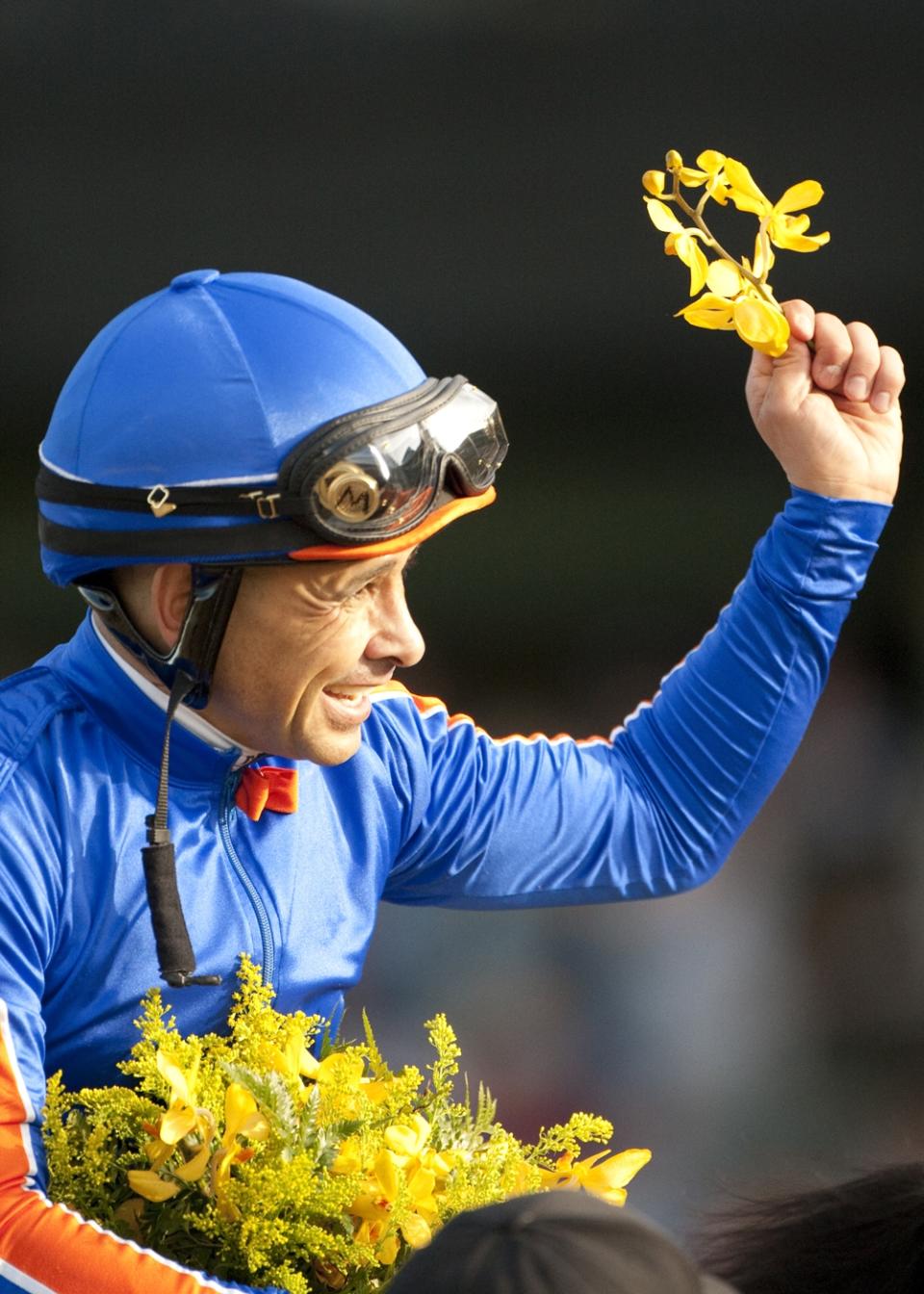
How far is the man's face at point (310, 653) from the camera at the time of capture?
5.57 feet

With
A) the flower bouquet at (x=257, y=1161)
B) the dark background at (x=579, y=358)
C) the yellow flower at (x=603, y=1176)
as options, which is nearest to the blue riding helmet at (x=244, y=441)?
the flower bouquet at (x=257, y=1161)

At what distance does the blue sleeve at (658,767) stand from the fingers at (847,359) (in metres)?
0.12

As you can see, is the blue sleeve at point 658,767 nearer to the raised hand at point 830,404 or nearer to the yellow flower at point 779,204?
the raised hand at point 830,404

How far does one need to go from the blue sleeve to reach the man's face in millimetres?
229

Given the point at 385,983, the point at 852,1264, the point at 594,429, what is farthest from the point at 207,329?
Result: the point at 594,429

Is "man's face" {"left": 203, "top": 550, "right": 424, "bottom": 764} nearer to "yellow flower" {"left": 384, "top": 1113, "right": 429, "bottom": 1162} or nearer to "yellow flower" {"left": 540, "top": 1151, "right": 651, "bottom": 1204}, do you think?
"yellow flower" {"left": 384, "top": 1113, "right": 429, "bottom": 1162}

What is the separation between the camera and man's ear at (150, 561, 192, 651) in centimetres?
171

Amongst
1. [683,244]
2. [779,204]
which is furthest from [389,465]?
[779,204]

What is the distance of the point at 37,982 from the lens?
163 centimetres

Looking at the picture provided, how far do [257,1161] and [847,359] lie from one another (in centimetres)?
102

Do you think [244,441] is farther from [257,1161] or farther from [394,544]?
[257,1161]

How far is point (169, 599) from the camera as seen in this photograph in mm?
1724

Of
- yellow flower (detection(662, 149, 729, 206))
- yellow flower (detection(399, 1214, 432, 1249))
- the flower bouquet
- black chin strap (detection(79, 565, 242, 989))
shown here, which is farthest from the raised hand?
yellow flower (detection(399, 1214, 432, 1249))

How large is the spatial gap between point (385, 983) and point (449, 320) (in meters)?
1.57
